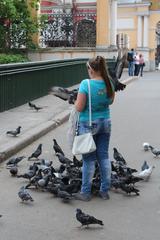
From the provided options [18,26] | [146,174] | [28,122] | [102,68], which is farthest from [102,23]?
[102,68]

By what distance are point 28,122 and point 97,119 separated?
6.41 m

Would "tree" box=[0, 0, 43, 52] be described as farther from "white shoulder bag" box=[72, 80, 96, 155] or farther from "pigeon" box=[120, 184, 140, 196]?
"white shoulder bag" box=[72, 80, 96, 155]

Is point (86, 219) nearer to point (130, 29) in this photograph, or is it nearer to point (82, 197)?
point (82, 197)

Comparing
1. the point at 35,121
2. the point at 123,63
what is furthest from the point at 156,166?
the point at 35,121

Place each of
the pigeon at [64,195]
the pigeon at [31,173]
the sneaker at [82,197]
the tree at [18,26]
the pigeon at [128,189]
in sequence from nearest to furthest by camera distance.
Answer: the pigeon at [64,195], the sneaker at [82,197], the pigeon at [128,189], the pigeon at [31,173], the tree at [18,26]

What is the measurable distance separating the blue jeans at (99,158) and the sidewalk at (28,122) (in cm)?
260

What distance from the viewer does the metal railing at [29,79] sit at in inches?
602

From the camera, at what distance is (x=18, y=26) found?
28609 millimetres

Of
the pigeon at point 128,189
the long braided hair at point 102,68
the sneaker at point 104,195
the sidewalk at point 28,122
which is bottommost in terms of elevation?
the sidewalk at point 28,122

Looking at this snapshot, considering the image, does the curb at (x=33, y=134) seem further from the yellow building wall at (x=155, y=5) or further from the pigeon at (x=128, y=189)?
the yellow building wall at (x=155, y=5)

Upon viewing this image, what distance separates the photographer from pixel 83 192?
7.35 m

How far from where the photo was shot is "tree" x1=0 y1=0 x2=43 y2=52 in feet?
89.6

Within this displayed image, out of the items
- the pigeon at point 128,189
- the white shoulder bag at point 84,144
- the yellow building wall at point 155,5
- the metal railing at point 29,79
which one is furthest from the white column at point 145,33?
the white shoulder bag at point 84,144

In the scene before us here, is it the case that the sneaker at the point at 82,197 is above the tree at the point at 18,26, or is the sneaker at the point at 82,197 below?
below
